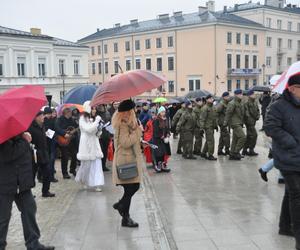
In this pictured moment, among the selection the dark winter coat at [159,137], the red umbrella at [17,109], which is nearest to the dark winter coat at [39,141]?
the red umbrella at [17,109]

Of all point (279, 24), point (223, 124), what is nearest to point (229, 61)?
point (279, 24)

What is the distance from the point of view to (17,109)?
15.1 ft

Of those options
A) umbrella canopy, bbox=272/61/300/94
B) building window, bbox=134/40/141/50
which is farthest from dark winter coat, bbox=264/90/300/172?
building window, bbox=134/40/141/50

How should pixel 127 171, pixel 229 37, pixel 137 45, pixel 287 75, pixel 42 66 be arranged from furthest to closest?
1. pixel 137 45
2. pixel 229 37
3. pixel 42 66
4. pixel 287 75
5. pixel 127 171

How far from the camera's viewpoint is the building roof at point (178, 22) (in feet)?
193

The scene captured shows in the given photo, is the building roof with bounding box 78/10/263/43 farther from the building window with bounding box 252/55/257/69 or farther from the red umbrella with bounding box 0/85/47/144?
the red umbrella with bounding box 0/85/47/144

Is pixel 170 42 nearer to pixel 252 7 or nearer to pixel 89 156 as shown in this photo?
pixel 252 7

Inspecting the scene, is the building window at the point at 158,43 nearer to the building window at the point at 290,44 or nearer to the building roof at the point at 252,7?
the building roof at the point at 252,7

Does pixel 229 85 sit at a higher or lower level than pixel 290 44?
lower

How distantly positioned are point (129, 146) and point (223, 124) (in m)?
6.86

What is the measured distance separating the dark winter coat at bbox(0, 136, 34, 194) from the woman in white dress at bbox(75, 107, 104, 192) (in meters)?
3.85

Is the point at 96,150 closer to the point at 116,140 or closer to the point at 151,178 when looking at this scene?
the point at 151,178

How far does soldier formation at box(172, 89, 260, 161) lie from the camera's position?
1201 cm

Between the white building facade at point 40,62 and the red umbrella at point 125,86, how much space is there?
41.7 meters
